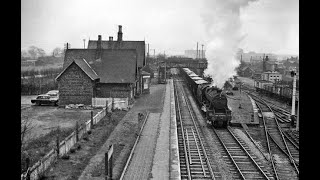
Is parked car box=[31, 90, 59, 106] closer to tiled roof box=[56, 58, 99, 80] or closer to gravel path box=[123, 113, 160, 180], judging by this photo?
tiled roof box=[56, 58, 99, 80]

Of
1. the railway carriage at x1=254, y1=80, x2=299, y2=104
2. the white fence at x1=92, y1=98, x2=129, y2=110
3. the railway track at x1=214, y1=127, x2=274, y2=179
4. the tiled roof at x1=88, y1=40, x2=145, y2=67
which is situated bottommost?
the railway track at x1=214, y1=127, x2=274, y2=179

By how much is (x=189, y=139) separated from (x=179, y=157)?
3.78 metres

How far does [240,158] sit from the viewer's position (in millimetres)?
15570

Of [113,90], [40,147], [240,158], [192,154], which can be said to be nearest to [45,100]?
[113,90]

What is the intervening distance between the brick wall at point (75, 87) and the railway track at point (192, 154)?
10.4 metres

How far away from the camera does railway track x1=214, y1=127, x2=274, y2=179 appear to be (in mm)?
13086

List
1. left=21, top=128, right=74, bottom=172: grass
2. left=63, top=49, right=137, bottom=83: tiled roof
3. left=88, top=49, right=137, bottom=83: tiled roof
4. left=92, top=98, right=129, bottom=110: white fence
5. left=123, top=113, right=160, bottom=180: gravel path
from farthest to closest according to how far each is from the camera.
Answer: left=63, top=49, right=137, bottom=83: tiled roof
left=88, top=49, right=137, bottom=83: tiled roof
left=92, top=98, right=129, bottom=110: white fence
left=21, top=128, right=74, bottom=172: grass
left=123, top=113, right=160, bottom=180: gravel path

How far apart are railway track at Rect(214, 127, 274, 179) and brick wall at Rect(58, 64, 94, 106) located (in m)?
15.0

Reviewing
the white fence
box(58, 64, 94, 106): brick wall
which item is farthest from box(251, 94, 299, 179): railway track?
box(58, 64, 94, 106): brick wall

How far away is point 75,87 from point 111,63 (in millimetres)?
5492

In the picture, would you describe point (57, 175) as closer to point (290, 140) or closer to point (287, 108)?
point (290, 140)

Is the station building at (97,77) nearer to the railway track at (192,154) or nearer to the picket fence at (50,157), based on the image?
the railway track at (192,154)

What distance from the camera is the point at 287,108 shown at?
3250 centimetres

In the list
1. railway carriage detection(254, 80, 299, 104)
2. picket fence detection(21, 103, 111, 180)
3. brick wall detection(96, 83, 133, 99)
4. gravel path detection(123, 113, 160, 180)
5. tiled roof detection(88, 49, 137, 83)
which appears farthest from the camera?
railway carriage detection(254, 80, 299, 104)
